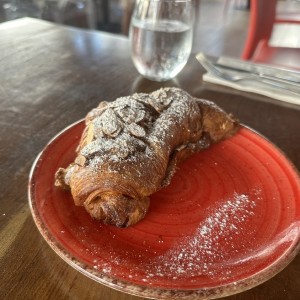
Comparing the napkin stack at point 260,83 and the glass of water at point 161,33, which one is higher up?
the glass of water at point 161,33

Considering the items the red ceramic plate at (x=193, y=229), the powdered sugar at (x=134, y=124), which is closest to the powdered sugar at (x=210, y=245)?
the red ceramic plate at (x=193, y=229)

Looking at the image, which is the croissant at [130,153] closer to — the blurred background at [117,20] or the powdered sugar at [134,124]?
the powdered sugar at [134,124]

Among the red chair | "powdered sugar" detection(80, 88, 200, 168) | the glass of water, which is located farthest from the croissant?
the red chair

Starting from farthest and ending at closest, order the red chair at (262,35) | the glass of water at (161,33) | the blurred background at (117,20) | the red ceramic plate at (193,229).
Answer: the blurred background at (117,20) < the red chair at (262,35) < the glass of water at (161,33) < the red ceramic plate at (193,229)

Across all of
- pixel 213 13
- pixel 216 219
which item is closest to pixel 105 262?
pixel 216 219

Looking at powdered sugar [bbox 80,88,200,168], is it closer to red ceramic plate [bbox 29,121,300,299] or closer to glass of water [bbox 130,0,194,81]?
red ceramic plate [bbox 29,121,300,299]

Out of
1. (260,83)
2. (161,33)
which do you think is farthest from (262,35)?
(161,33)

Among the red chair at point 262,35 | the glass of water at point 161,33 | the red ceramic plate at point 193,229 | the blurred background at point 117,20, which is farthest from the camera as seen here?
the blurred background at point 117,20
